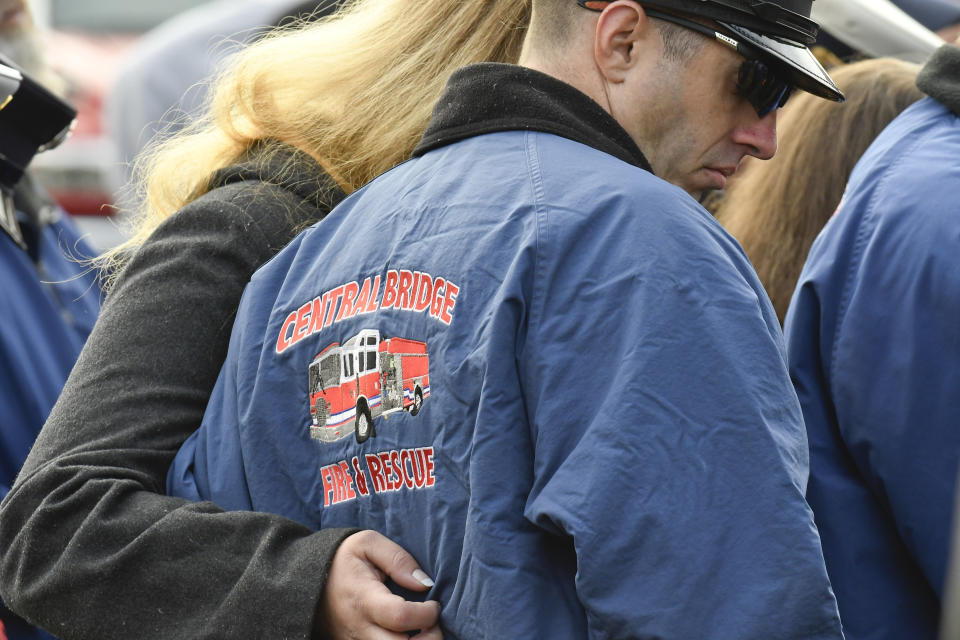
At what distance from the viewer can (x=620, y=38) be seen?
169cm

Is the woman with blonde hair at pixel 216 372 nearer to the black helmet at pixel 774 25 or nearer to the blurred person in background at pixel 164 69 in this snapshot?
the black helmet at pixel 774 25

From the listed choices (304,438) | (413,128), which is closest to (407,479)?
(304,438)

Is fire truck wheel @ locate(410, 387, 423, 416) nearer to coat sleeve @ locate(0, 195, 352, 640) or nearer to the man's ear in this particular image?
coat sleeve @ locate(0, 195, 352, 640)

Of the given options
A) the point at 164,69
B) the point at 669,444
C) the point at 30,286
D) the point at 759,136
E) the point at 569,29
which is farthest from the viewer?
the point at 164,69

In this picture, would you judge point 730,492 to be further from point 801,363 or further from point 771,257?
point 771,257

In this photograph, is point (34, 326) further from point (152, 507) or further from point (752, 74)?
point (752, 74)

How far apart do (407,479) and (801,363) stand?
88 centimetres

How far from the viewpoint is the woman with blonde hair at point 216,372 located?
1551mm

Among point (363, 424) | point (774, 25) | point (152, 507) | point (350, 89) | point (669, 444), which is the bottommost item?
point (152, 507)

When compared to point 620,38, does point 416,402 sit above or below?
below

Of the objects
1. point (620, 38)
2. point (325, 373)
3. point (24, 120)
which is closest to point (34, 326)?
point (24, 120)

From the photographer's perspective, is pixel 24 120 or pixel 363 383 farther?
pixel 24 120

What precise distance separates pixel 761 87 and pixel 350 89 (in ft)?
2.39

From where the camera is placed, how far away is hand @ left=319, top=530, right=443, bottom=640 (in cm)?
148
